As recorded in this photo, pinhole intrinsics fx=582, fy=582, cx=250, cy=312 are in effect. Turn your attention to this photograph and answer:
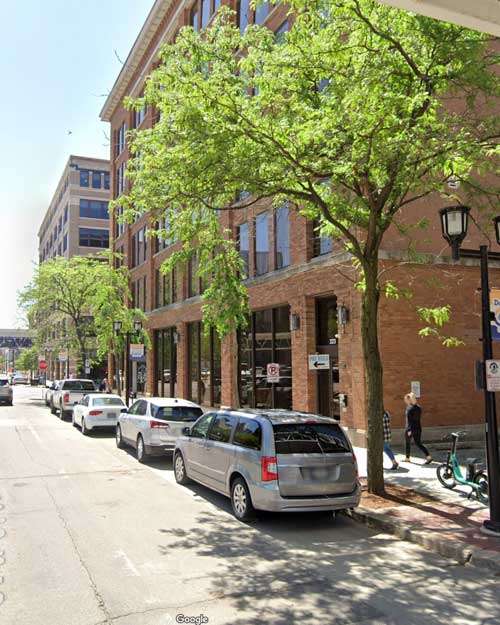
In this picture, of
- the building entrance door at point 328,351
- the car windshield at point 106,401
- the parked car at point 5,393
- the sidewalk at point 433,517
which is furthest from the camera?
the parked car at point 5,393

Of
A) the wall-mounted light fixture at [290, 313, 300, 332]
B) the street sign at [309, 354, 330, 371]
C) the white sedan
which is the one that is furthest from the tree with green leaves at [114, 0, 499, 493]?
the white sedan

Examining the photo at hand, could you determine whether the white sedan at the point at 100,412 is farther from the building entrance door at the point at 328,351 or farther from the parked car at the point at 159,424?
the building entrance door at the point at 328,351

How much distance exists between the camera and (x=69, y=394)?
25.8 metres

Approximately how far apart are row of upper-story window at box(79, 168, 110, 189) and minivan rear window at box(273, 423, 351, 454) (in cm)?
6751

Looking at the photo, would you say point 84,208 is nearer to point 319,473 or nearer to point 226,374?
point 226,374

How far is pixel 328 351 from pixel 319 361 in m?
0.61

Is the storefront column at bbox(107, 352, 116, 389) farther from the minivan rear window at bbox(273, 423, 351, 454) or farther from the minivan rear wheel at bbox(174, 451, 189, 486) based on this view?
the minivan rear window at bbox(273, 423, 351, 454)

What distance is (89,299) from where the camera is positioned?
3734 centimetres

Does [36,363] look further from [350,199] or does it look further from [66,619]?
[66,619]

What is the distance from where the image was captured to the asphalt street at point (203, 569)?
516cm

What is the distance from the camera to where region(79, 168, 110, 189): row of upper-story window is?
231ft

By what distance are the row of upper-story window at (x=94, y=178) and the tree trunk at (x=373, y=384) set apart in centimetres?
6558

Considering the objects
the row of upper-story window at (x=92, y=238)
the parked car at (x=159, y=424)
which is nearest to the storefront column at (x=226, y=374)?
the parked car at (x=159, y=424)

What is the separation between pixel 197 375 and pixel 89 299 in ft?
43.7
